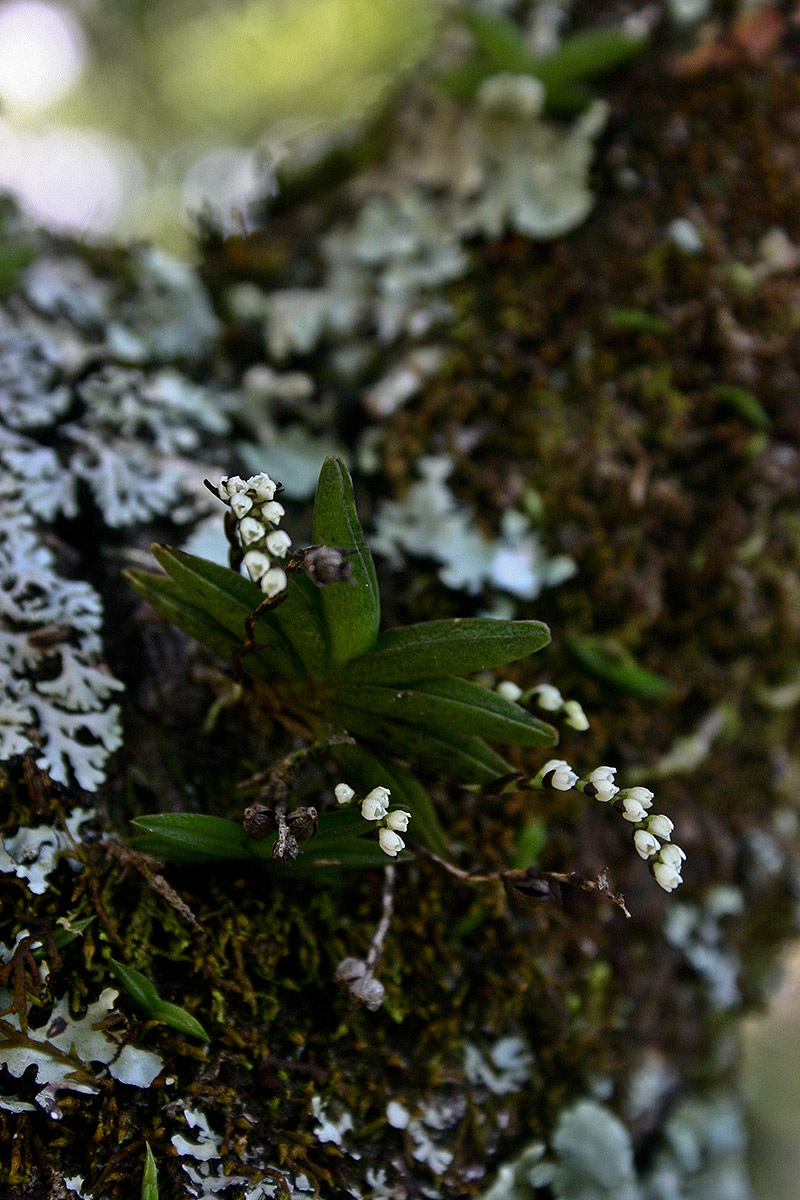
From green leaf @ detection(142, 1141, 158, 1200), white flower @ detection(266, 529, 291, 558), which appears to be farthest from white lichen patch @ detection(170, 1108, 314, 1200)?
white flower @ detection(266, 529, 291, 558)

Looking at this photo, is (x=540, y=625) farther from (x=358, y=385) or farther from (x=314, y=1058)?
(x=358, y=385)

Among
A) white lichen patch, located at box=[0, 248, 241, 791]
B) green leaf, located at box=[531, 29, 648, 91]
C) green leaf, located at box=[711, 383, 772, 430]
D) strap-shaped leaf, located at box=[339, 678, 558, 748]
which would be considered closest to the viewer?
strap-shaped leaf, located at box=[339, 678, 558, 748]

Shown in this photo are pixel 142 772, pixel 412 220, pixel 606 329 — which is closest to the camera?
pixel 142 772

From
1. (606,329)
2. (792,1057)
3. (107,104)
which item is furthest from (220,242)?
(107,104)

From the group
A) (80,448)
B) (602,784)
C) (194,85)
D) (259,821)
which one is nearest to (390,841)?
(259,821)

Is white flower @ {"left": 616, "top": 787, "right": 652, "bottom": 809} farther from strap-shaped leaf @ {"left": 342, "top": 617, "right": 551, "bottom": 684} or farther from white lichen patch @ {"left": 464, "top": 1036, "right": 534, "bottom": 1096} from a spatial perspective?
white lichen patch @ {"left": 464, "top": 1036, "right": 534, "bottom": 1096}
